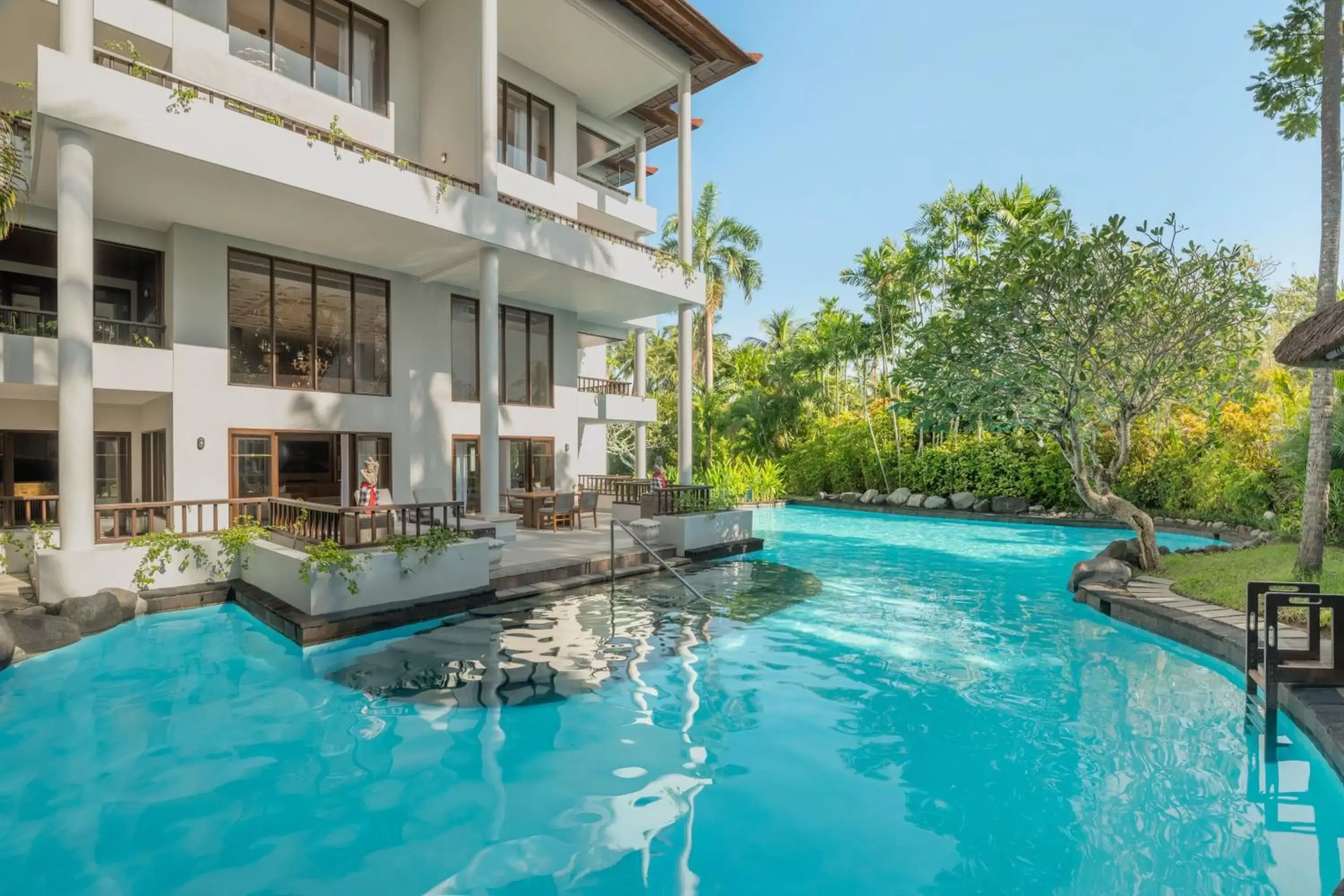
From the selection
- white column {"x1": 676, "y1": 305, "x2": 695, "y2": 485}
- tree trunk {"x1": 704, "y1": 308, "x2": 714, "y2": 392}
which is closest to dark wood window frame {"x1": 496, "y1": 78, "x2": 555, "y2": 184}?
white column {"x1": 676, "y1": 305, "x2": 695, "y2": 485}

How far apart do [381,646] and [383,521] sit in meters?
3.16

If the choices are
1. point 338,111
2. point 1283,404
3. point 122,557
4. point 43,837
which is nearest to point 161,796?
point 43,837

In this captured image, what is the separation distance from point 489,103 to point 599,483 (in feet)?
31.6

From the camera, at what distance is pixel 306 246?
1244 cm

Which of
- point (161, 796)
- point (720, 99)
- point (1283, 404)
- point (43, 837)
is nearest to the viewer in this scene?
point (43, 837)

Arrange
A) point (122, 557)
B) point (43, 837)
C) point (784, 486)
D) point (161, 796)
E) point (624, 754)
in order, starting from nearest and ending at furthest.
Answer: point (43, 837) → point (161, 796) → point (624, 754) → point (122, 557) → point (784, 486)

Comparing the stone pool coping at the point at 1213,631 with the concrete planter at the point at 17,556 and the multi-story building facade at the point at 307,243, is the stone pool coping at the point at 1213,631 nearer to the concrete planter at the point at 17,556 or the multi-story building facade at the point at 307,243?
the multi-story building facade at the point at 307,243

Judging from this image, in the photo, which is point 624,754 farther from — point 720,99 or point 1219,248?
point 720,99

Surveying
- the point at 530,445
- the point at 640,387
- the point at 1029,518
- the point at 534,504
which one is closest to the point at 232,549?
the point at 534,504

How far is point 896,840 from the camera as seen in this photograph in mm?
4012

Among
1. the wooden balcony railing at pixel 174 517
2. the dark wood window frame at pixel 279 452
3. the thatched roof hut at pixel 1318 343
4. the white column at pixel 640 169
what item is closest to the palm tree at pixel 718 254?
the white column at pixel 640 169

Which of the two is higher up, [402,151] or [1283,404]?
[402,151]

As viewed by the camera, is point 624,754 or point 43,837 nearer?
point 43,837

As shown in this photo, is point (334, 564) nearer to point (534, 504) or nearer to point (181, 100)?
point (181, 100)
